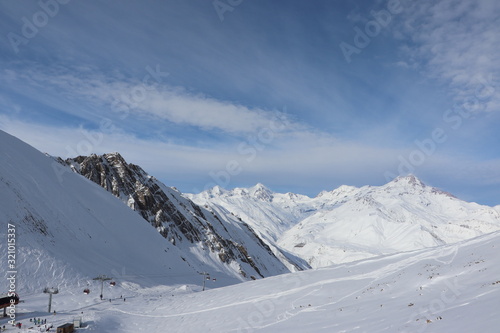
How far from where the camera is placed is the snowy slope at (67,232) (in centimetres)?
4326

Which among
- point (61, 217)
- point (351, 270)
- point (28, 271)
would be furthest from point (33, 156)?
point (351, 270)

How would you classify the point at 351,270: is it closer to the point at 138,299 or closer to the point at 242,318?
the point at 242,318

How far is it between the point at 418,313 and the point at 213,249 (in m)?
116

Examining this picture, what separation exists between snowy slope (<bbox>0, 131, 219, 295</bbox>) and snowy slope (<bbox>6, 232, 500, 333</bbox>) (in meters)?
6.91

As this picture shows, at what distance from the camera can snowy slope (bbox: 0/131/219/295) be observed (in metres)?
43.3

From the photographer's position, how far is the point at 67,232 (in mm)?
56812

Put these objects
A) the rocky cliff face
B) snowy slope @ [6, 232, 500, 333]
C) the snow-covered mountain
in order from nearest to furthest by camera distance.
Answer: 1. snowy slope @ [6, 232, 500, 333]
2. the snow-covered mountain
3. the rocky cliff face

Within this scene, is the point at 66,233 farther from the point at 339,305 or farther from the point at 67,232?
the point at 339,305

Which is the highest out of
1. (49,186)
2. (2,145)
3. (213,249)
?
(2,145)

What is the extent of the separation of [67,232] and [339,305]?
53161 mm

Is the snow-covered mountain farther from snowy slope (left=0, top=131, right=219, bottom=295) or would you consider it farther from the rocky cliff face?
the rocky cliff face

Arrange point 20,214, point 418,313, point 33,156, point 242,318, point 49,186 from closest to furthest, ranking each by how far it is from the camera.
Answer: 1. point 418,313
2. point 242,318
3. point 20,214
4. point 49,186
5. point 33,156

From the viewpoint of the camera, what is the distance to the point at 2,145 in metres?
63.2

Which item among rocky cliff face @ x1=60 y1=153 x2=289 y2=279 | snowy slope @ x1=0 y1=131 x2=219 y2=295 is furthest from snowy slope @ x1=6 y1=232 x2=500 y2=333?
rocky cliff face @ x1=60 y1=153 x2=289 y2=279
